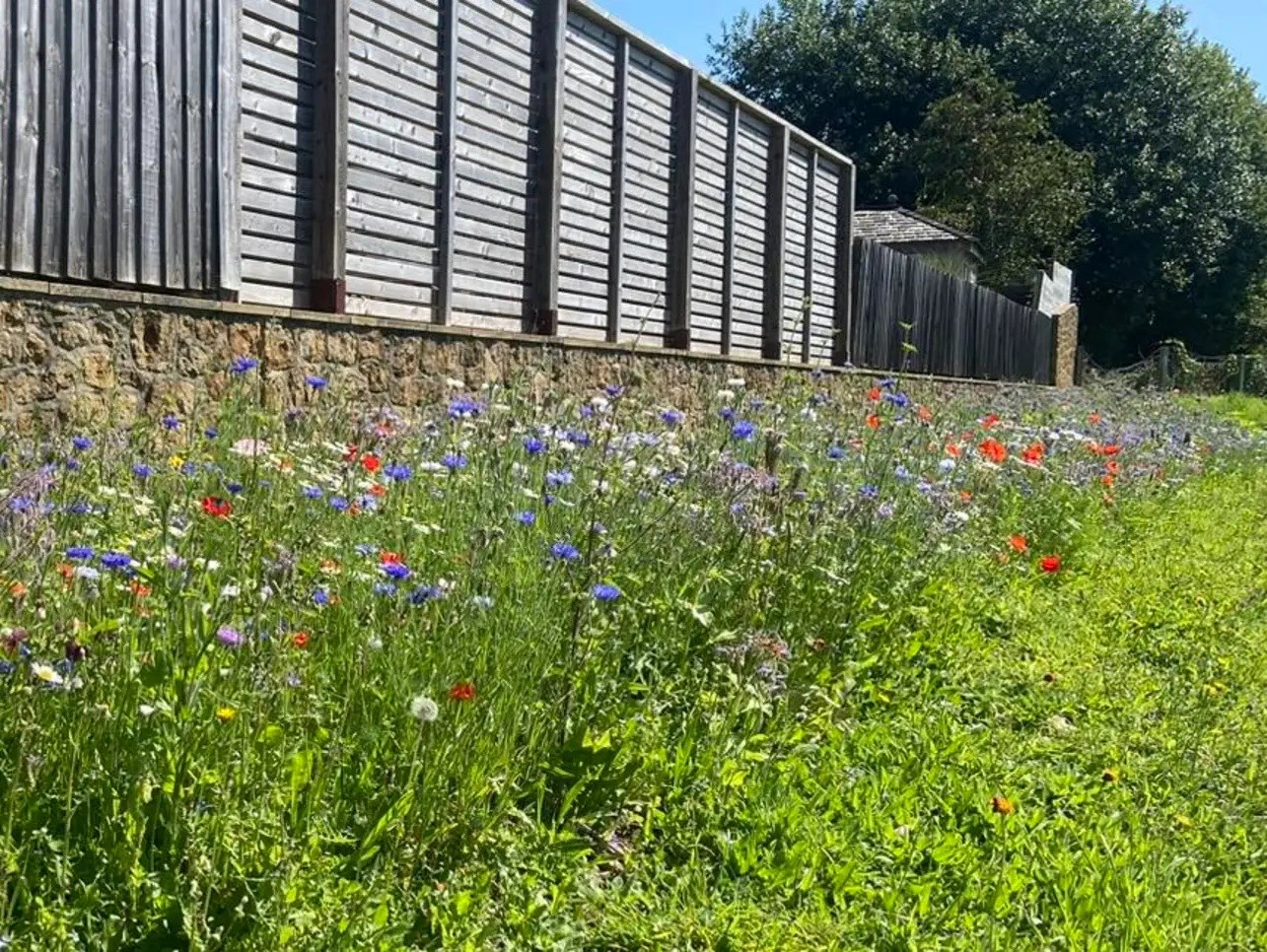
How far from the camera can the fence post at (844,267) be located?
14.4 m

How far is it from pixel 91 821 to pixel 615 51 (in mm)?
8217

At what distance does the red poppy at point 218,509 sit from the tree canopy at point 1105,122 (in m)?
33.2

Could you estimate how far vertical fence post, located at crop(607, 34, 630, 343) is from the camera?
373 inches

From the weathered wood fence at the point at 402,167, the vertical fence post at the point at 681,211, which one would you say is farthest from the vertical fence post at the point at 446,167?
the vertical fence post at the point at 681,211

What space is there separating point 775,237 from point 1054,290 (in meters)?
16.8

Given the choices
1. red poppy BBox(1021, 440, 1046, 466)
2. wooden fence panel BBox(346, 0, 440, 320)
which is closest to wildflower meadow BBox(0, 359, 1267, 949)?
red poppy BBox(1021, 440, 1046, 466)

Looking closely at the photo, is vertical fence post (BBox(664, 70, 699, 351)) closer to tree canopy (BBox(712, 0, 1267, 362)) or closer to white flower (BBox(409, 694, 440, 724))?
white flower (BBox(409, 694, 440, 724))

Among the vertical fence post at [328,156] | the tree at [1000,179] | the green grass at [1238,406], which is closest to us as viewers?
the vertical fence post at [328,156]

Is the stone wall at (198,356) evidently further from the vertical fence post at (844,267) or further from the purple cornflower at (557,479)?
the vertical fence post at (844,267)

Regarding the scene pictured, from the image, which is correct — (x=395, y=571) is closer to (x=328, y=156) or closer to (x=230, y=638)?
(x=230, y=638)

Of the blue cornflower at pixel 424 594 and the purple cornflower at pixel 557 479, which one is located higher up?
the purple cornflower at pixel 557 479

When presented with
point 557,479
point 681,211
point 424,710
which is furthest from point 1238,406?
point 424,710

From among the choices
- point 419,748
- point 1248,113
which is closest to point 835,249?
point 419,748

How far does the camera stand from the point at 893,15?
1522 inches
